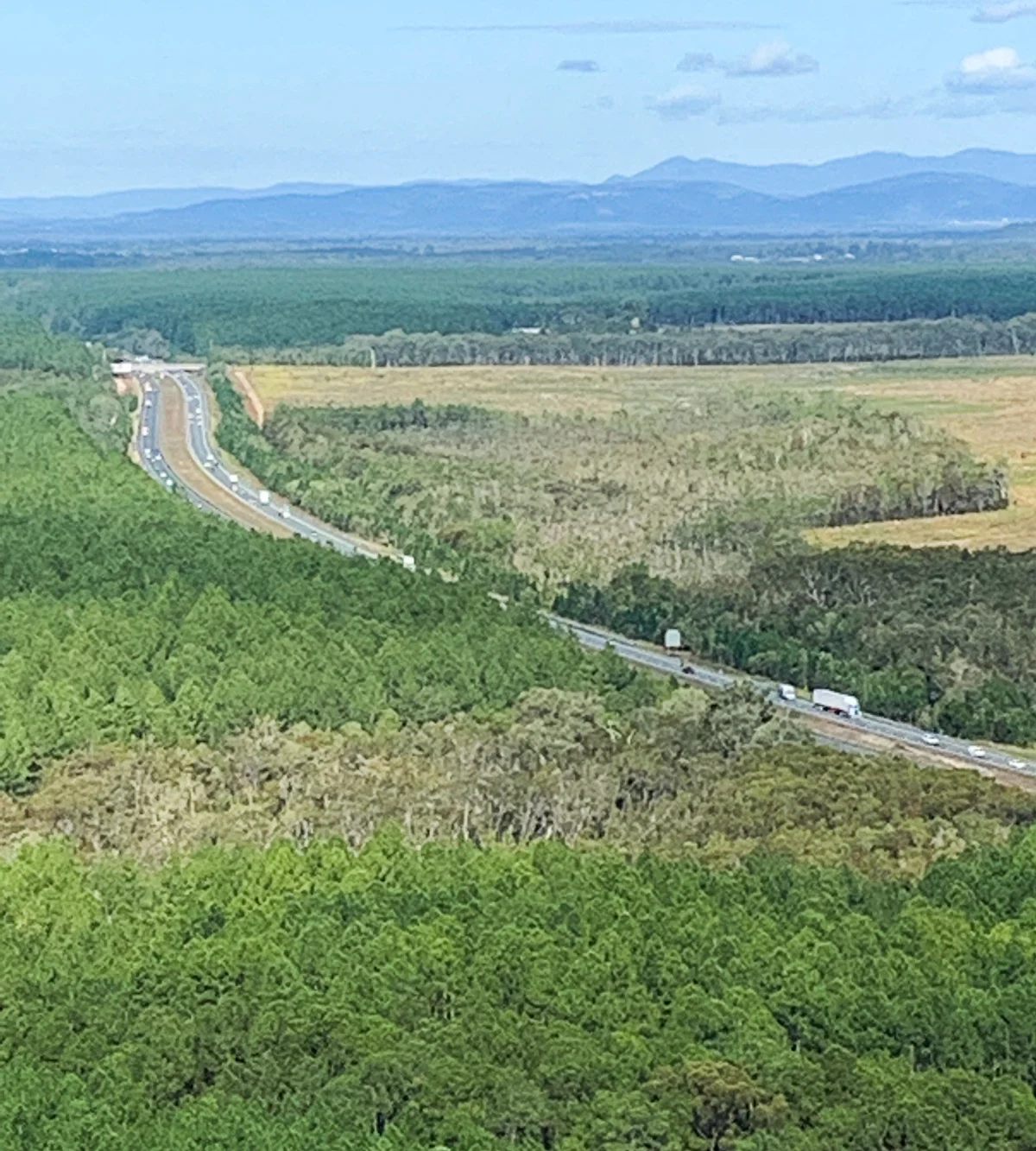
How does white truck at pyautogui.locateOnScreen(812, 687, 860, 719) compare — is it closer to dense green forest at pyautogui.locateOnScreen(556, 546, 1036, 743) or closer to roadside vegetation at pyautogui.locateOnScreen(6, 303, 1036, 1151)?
dense green forest at pyautogui.locateOnScreen(556, 546, 1036, 743)

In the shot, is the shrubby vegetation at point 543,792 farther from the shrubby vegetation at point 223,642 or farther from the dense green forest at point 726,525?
the dense green forest at point 726,525

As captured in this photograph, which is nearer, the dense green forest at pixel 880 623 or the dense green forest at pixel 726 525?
the dense green forest at pixel 880 623

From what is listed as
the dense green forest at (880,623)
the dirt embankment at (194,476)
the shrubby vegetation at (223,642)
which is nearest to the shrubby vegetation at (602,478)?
the dirt embankment at (194,476)

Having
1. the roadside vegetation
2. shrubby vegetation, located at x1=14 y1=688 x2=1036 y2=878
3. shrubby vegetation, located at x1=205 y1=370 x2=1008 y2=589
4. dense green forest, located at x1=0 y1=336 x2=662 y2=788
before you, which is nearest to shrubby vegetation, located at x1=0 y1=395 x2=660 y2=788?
dense green forest, located at x1=0 y1=336 x2=662 y2=788

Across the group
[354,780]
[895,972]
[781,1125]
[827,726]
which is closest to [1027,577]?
[827,726]

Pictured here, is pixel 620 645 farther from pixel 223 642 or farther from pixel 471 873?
pixel 471 873

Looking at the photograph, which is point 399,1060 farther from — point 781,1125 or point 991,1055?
point 991,1055
